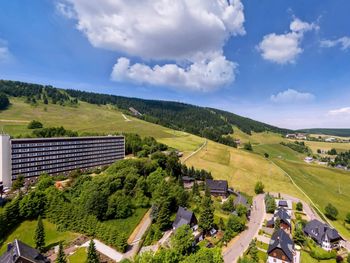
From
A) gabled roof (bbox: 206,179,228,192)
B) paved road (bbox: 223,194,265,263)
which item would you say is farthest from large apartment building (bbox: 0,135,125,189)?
paved road (bbox: 223,194,265,263)

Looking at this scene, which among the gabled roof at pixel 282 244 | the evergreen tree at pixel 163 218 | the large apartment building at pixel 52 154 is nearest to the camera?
the gabled roof at pixel 282 244

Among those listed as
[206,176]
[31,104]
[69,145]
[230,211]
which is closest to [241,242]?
[230,211]

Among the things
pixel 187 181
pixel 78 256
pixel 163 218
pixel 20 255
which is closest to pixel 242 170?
pixel 187 181

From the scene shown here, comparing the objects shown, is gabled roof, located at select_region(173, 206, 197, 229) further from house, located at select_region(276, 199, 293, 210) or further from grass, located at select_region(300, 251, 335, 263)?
house, located at select_region(276, 199, 293, 210)

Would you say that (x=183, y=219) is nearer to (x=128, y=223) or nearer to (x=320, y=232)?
(x=128, y=223)

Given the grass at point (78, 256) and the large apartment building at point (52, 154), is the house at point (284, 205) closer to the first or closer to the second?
the grass at point (78, 256)

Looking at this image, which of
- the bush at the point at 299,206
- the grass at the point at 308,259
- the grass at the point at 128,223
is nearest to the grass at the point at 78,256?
the grass at the point at 128,223
